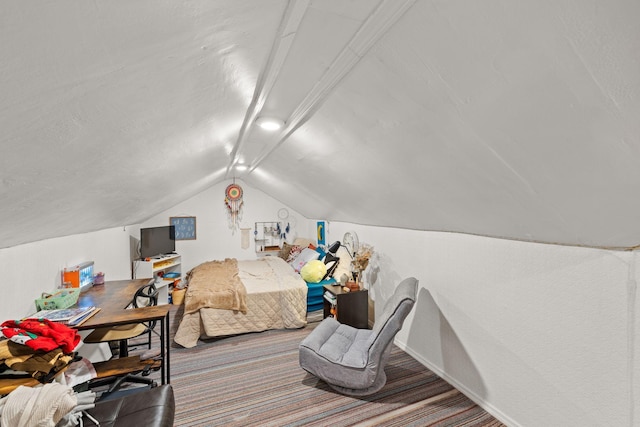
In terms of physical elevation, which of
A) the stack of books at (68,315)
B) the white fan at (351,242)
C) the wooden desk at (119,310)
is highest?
the white fan at (351,242)

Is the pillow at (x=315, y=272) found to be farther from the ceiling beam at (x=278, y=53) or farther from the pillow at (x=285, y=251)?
the ceiling beam at (x=278, y=53)

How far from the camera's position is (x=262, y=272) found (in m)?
4.52

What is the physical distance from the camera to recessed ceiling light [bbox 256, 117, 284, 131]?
2277 millimetres

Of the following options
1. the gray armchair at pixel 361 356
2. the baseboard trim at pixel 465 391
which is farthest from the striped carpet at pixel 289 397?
the gray armchair at pixel 361 356

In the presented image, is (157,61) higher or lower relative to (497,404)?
higher

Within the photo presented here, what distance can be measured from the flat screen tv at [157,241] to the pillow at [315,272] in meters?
2.68

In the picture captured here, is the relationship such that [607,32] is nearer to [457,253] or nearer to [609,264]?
[609,264]

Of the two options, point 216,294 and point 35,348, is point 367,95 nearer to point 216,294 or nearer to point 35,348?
point 35,348

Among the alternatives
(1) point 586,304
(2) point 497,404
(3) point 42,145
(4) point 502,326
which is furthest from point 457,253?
(3) point 42,145

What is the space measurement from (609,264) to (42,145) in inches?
102

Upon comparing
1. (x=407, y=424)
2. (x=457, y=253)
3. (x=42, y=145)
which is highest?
(x=42, y=145)

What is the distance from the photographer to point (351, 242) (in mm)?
4008

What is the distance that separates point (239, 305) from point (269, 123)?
7.37 feet

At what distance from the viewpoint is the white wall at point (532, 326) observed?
4.87ft
